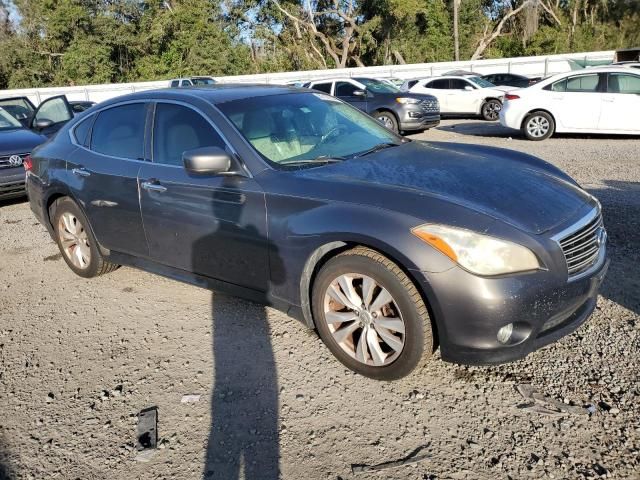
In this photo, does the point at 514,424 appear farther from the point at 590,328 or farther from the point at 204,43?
the point at 204,43

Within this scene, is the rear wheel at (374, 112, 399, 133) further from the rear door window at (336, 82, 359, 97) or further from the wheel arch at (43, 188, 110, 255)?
the wheel arch at (43, 188, 110, 255)

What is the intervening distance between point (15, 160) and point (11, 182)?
350 mm

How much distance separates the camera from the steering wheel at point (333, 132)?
3880 mm

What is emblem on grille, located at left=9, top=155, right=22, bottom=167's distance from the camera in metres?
7.99

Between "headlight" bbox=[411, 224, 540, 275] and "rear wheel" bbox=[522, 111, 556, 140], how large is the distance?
33.7 ft

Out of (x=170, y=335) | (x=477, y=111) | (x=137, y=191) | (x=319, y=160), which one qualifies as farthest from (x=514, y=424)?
(x=477, y=111)

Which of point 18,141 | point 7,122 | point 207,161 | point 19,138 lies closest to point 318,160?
point 207,161

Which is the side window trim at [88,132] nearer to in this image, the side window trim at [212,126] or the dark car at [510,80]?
the side window trim at [212,126]

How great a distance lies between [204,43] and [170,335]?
39.9 m

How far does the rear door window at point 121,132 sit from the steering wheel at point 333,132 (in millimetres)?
1417

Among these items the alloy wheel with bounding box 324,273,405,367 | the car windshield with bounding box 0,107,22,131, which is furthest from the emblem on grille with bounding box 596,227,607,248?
the car windshield with bounding box 0,107,22,131

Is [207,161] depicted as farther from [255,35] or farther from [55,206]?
[255,35]

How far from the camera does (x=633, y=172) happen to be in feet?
26.3

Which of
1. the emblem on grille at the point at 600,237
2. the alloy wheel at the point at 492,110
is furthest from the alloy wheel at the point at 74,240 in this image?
the alloy wheel at the point at 492,110
